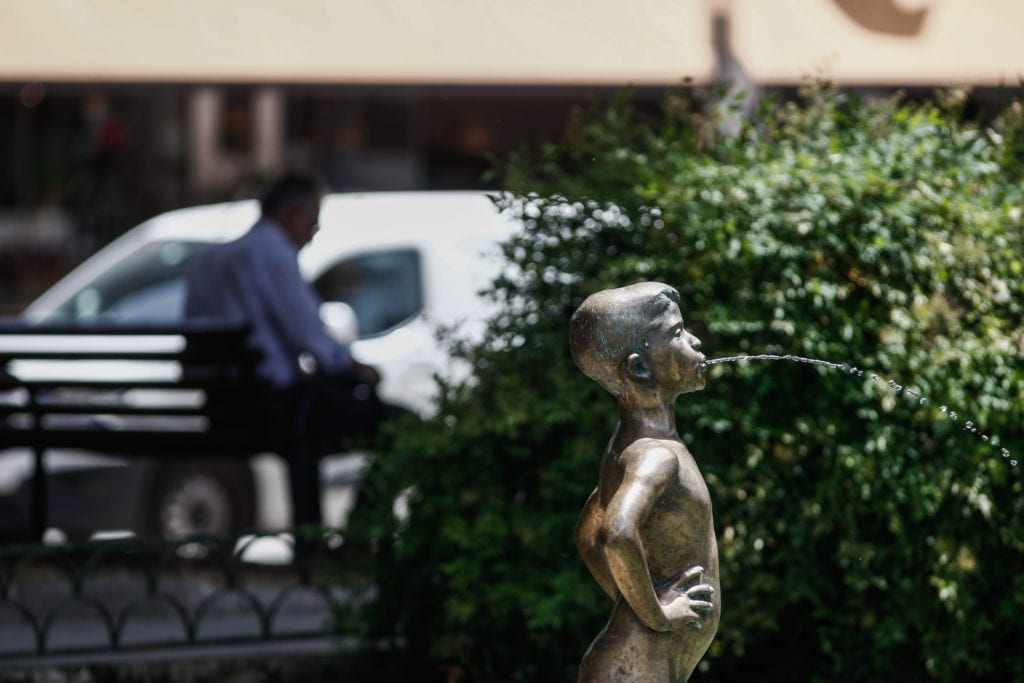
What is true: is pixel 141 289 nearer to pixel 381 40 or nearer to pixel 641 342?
pixel 381 40

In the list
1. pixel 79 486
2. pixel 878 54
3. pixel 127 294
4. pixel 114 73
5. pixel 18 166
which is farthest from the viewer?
pixel 18 166

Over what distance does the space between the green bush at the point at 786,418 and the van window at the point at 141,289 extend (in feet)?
14.6

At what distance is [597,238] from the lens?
482 cm

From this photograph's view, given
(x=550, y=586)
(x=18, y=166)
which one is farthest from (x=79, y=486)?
(x=18, y=166)

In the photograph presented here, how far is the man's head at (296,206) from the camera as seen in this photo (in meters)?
7.29

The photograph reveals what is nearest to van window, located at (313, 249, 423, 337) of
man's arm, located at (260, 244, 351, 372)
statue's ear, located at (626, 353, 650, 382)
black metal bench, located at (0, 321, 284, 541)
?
man's arm, located at (260, 244, 351, 372)

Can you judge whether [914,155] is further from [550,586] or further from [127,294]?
[127,294]

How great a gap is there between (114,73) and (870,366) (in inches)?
128

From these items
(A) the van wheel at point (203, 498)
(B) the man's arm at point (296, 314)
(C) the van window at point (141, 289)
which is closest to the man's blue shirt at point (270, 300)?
(B) the man's arm at point (296, 314)

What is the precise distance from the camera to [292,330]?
23.4ft

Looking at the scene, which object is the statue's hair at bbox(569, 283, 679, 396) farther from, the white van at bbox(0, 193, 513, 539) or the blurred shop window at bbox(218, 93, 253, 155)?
the blurred shop window at bbox(218, 93, 253, 155)

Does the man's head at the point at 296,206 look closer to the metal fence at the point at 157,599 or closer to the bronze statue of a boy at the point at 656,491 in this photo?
the metal fence at the point at 157,599

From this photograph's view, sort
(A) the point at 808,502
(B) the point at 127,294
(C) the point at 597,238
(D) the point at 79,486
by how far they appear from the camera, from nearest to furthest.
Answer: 1. (A) the point at 808,502
2. (C) the point at 597,238
3. (D) the point at 79,486
4. (B) the point at 127,294

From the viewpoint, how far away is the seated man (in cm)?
689
